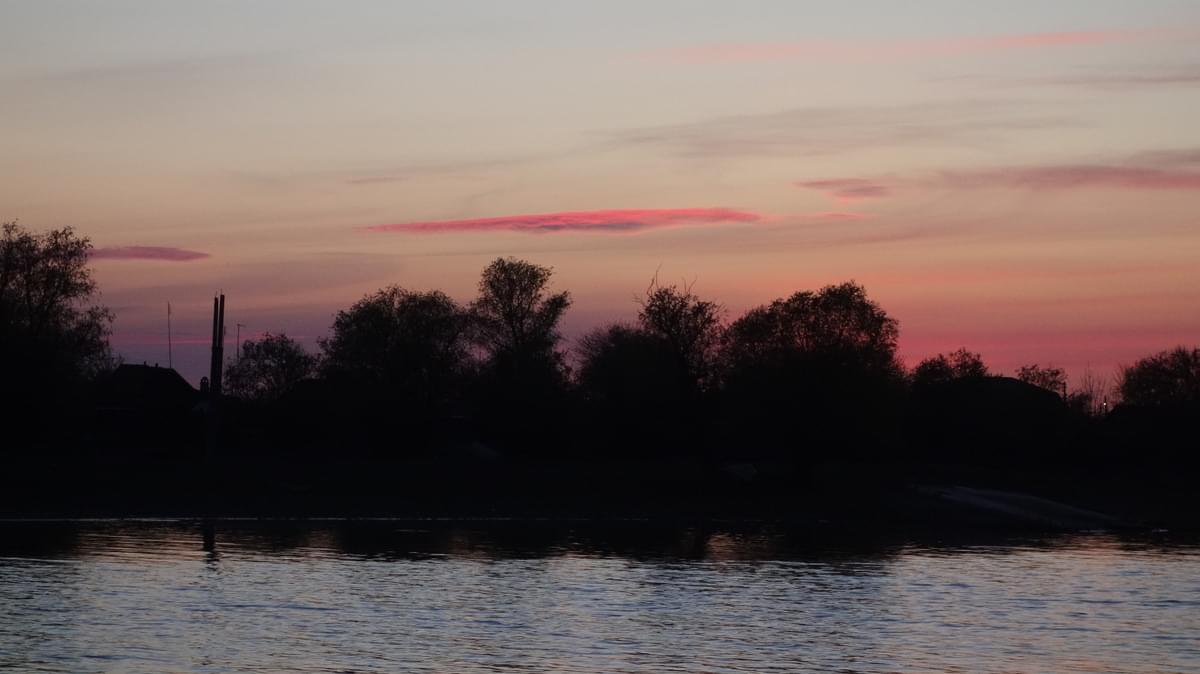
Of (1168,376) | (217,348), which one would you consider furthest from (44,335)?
(1168,376)

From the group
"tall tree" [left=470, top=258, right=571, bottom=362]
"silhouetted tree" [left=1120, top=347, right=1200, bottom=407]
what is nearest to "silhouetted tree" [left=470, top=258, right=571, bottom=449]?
"tall tree" [left=470, top=258, right=571, bottom=362]

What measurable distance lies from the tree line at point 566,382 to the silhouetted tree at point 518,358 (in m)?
0.11

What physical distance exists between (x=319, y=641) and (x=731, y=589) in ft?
42.2

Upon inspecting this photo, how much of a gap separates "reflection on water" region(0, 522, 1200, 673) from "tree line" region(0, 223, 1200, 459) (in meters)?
23.3

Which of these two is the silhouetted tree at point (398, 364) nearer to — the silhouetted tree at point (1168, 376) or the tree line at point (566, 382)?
the tree line at point (566, 382)

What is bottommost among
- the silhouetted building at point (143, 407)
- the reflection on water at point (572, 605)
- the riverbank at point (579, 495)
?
the riverbank at point (579, 495)

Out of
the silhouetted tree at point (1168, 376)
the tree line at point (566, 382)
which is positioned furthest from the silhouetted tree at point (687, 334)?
the silhouetted tree at point (1168, 376)

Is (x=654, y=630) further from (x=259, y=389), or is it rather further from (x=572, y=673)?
(x=259, y=389)

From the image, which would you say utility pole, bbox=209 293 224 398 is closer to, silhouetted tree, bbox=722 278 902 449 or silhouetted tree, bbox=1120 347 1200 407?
silhouetted tree, bbox=722 278 902 449

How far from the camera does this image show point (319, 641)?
2545cm

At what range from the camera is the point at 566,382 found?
324 ft

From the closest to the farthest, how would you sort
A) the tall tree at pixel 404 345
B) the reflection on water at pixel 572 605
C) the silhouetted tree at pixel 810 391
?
the reflection on water at pixel 572 605, the silhouetted tree at pixel 810 391, the tall tree at pixel 404 345

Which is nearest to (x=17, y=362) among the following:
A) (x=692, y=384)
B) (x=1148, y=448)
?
(x=692, y=384)

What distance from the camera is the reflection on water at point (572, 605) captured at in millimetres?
24250
